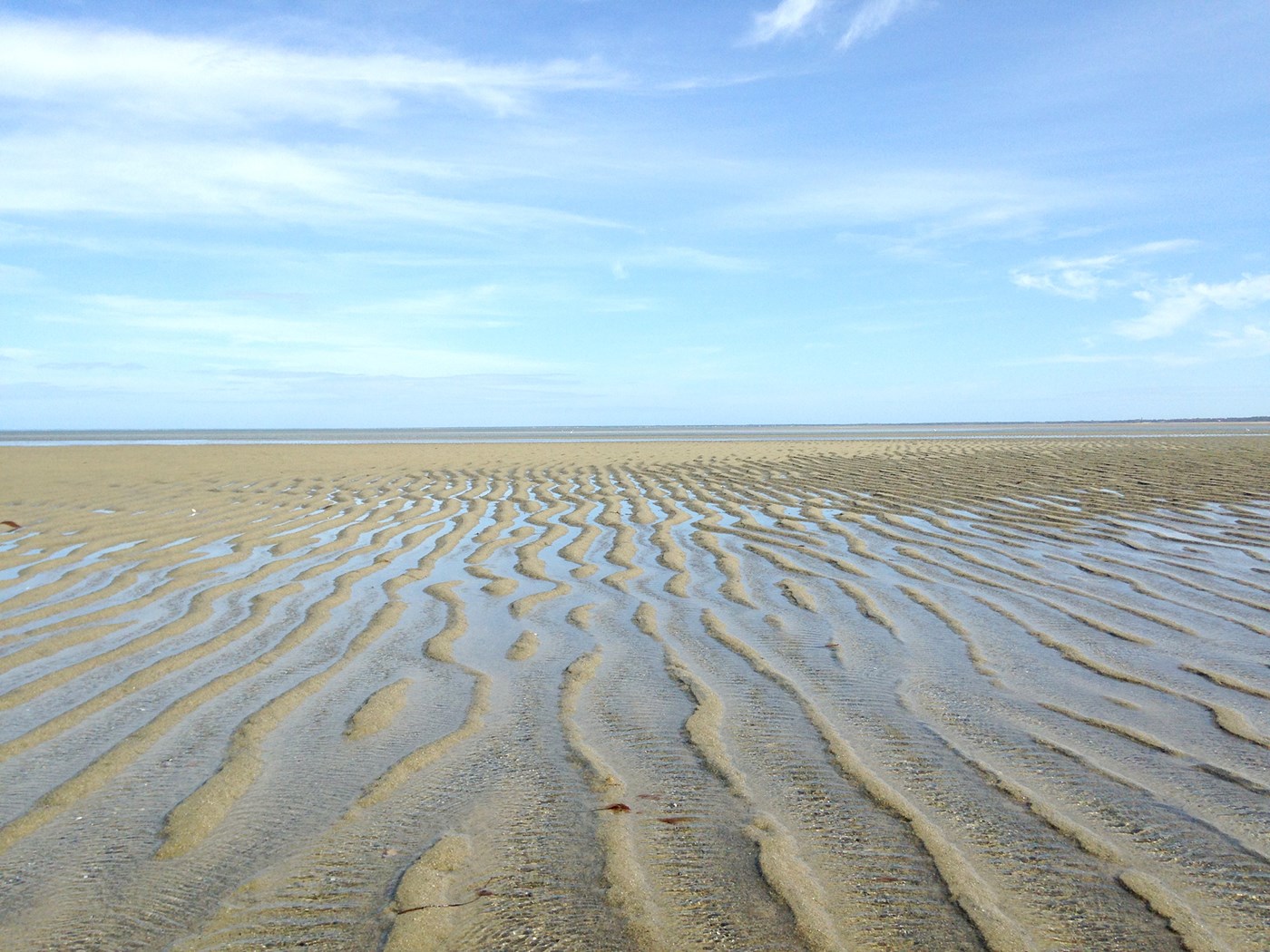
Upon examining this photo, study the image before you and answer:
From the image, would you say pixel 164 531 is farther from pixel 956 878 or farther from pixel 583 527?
pixel 956 878

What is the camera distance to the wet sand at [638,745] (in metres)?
2.35

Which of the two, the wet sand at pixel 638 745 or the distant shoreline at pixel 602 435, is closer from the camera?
the wet sand at pixel 638 745

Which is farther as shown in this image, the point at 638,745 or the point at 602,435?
the point at 602,435

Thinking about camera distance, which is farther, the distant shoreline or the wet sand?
the distant shoreline

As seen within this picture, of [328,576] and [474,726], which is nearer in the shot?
[474,726]

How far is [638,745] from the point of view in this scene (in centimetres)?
354

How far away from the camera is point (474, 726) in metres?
3.77

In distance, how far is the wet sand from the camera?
2348mm

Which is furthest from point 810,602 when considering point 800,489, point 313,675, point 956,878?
point 800,489

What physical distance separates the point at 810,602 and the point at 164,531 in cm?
650

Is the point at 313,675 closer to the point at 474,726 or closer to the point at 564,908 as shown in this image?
the point at 474,726

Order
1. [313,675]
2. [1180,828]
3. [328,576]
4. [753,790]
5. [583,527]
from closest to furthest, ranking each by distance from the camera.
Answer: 1. [1180,828]
2. [753,790]
3. [313,675]
4. [328,576]
5. [583,527]

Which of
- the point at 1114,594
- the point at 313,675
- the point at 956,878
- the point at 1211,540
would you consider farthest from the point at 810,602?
the point at 1211,540

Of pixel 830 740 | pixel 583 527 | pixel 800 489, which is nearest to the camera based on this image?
pixel 830 740
